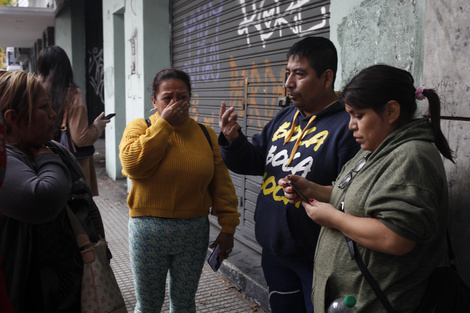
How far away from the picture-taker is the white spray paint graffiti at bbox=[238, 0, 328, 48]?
3697 mm

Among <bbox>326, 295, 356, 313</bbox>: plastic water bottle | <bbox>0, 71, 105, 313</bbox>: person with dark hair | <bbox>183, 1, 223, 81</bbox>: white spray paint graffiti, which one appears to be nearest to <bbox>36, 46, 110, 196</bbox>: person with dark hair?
<bbox>0, 71, 105, 313</bbox>: person with dark hair

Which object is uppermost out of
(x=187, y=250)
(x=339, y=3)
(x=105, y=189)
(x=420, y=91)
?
(x=339, y=3)

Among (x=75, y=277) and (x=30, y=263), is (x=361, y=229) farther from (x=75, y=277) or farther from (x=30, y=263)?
(x=30, y=263)

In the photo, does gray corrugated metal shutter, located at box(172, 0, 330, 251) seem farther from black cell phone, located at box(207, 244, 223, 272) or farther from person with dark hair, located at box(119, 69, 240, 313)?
black cell phone, located at box(207, 244, 223, 272)

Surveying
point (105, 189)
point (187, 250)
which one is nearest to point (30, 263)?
point (187, 250)

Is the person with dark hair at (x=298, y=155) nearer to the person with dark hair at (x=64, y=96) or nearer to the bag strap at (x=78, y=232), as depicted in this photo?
the bag strap at (x=78, y=232)

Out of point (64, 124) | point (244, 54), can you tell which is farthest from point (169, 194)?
point (244, 54)

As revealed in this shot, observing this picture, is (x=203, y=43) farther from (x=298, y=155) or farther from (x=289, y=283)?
(x=289, y=283)

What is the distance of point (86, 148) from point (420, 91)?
2873 millimetres

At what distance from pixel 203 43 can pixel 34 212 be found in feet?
14.7

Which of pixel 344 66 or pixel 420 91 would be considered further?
pixel 344 66

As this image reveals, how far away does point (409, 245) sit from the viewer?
1455 mm

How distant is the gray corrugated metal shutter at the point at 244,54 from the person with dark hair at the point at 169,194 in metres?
1.55

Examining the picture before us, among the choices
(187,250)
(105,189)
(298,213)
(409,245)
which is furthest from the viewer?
(105,189)
